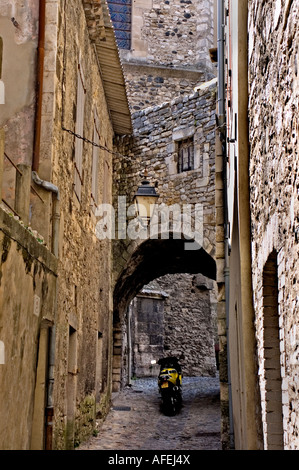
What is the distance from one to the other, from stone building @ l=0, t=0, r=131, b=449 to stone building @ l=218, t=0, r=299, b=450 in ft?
6.33

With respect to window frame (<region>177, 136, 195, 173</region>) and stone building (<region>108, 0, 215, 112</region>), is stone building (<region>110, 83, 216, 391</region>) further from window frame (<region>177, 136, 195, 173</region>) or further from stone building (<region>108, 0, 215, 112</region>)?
stone building (<region>108, 0, 215, 112</region>)

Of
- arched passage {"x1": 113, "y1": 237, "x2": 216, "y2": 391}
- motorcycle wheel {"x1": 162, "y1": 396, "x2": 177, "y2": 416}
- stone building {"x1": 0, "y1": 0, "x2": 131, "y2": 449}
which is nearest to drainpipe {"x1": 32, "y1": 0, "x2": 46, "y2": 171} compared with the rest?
stone building {"x1": 0, "y1": 0, "x2": 131, "y2": 449}

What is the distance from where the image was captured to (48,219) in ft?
23.1

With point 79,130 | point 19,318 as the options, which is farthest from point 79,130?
point 19,318

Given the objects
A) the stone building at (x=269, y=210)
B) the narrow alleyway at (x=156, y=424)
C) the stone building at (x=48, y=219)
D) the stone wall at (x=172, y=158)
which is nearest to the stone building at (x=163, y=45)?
the stone wall at (x=172, y=158)

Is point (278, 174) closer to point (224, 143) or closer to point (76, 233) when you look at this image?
point (76, 233)

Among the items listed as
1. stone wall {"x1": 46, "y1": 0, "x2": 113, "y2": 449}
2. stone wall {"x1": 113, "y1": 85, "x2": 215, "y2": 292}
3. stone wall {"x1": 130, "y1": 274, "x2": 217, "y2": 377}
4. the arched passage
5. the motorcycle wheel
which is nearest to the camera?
stone wall {"x1": 46, "y1": 0, "x2": 113, "y2": 449}

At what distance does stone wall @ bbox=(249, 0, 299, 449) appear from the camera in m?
3.33

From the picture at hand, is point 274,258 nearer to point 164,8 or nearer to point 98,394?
point 98,394

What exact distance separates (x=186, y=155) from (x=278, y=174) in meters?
9.04

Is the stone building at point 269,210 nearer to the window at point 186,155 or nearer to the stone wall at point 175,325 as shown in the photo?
the window at point 186,155

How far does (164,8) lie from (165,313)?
10053 mm

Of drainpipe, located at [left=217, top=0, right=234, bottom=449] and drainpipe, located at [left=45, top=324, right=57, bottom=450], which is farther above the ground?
drainpipe, located at [left=217, top=0, right=234, bottom=449]
